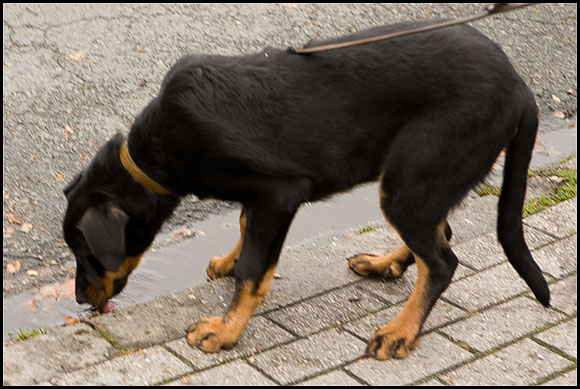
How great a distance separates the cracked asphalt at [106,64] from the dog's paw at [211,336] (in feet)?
3.78

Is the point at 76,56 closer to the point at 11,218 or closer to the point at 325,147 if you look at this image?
the point at 11,218

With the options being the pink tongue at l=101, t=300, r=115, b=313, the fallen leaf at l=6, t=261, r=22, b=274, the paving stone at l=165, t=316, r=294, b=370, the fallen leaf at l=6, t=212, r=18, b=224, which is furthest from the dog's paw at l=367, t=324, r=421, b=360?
the fallen leaf at l=6, t=212, r=18, b=224

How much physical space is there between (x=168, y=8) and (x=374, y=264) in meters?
4.02

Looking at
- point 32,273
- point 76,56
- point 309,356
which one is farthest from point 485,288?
point 76,56

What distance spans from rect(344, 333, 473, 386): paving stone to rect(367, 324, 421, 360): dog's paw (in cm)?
2

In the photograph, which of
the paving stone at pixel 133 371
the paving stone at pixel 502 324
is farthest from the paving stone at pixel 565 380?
the paving stone at pixel 133 371

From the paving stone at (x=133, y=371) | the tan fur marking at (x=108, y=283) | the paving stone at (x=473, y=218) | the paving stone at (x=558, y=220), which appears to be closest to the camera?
the paving stone at (x=133, y=371)

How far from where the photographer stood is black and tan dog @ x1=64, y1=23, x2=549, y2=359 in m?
3.55

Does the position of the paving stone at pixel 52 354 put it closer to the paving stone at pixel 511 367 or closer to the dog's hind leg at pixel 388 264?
the dog's hind leg at pixel 388 264

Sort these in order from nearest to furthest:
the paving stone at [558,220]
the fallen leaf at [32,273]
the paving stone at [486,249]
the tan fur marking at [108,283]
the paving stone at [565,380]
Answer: the paving stone at [565,380], the tan fur marking at [108,283], the paving stone at [486,249], the fallen leaf at [32,273], the paving stone at [558,220]

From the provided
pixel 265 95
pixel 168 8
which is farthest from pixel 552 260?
pixel 168 8

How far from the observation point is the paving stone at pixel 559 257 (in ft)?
14.0

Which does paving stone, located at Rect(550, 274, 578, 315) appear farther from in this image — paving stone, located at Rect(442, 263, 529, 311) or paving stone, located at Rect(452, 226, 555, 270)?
paving stone, located at Rect(452, 226, 555, 270)

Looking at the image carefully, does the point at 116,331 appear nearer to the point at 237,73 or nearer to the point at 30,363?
the point at 30,363
